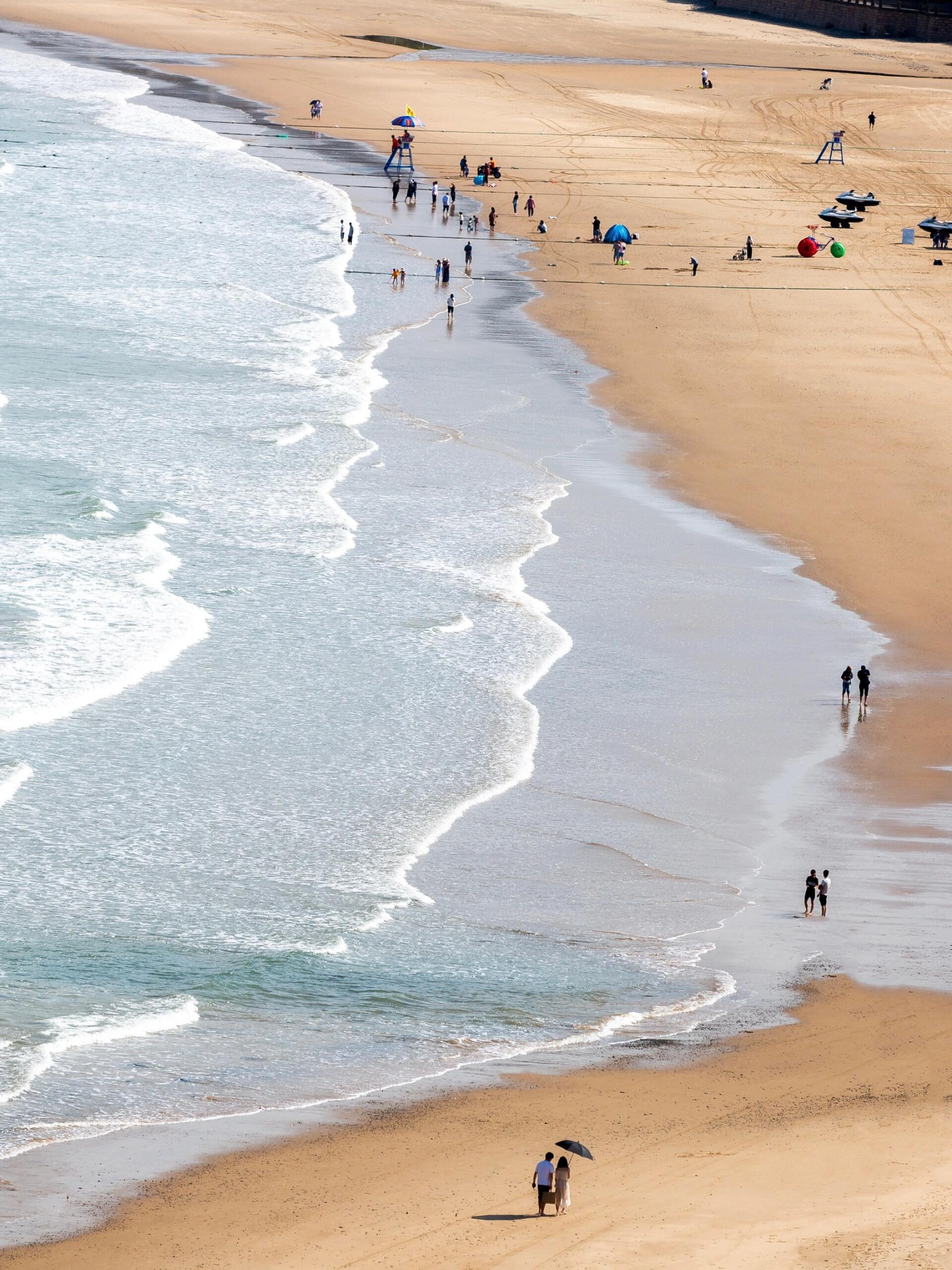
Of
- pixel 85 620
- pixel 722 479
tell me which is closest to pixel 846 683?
pixel 722 479

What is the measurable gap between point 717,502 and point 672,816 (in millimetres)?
14418

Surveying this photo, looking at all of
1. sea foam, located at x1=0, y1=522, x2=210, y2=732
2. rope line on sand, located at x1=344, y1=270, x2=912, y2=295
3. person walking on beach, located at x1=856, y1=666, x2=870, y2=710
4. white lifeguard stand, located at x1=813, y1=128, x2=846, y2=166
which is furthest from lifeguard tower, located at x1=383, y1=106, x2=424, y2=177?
person walking on beach, located at x1=856, y1=666, x2=870, y2=710

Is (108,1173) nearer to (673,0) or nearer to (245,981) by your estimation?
(245,981)

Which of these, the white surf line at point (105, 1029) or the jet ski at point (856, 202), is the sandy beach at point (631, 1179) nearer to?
the white surf line at point (105, 1029)

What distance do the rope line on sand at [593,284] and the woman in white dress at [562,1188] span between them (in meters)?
44.3

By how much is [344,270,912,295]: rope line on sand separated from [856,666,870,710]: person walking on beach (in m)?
31.3

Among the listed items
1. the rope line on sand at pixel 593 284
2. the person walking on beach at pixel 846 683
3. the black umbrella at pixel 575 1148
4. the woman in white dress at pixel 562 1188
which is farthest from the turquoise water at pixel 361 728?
the rope line on sand at pixel 593 284

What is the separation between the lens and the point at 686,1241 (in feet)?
42.5

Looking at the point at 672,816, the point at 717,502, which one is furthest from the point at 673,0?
the point at 672,816

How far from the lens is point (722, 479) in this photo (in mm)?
36969

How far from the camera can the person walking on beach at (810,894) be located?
19609 millimetres

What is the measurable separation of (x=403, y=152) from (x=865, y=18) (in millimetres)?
52611

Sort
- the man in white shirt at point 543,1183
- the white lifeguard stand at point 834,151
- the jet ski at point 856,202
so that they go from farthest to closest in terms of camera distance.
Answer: the white lifeguard stand at point 834,151 < the jet ski at point 856,202 < the man in white shirt at point 543,1183

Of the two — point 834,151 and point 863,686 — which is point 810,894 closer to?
point 863,686
